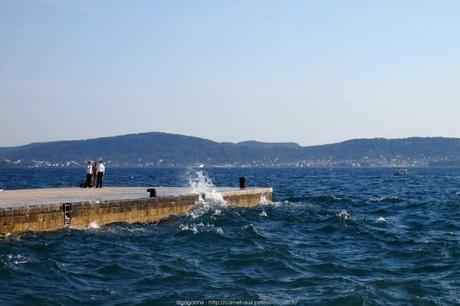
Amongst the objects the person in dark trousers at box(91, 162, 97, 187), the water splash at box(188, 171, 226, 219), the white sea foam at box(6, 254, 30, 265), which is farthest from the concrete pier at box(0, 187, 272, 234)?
the person in dark trousers at box(91, 162, 97, 187)

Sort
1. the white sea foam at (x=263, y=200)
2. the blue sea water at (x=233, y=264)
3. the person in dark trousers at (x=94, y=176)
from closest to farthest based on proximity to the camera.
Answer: the blue sea water at (x=233, y=264), the person in dark trousers at (x=94, y=176), the white sea foam at (x=263, y=200)

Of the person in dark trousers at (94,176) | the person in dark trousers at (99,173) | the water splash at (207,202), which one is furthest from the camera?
the person in dark trousers at (94,176)

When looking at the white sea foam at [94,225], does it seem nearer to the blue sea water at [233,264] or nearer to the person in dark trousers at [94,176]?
the blue sea water at [233,264]

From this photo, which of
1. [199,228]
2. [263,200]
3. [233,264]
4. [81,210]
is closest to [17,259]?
[233,264]

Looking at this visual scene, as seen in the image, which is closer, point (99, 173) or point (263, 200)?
point (99, 173)

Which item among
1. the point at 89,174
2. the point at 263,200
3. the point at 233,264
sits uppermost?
the point at 89,174

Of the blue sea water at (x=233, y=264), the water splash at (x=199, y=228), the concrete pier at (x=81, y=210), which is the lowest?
the blue sea water at (x=233, y=264)

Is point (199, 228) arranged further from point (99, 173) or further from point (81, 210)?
point (99, 173)

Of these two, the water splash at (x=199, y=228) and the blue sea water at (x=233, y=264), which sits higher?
the water splash at (x=199, y=228)

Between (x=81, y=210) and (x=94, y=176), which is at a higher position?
(x=94, y=176)

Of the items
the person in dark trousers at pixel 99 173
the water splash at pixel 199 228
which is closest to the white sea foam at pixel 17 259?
the water splash at pixel 199 228

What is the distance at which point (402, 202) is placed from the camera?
48.0 metres

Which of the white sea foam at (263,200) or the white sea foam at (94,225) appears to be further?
the white sea foam at (263,200)

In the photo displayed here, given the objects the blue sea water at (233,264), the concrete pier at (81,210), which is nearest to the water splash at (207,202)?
the concrete pier at (81,210)
